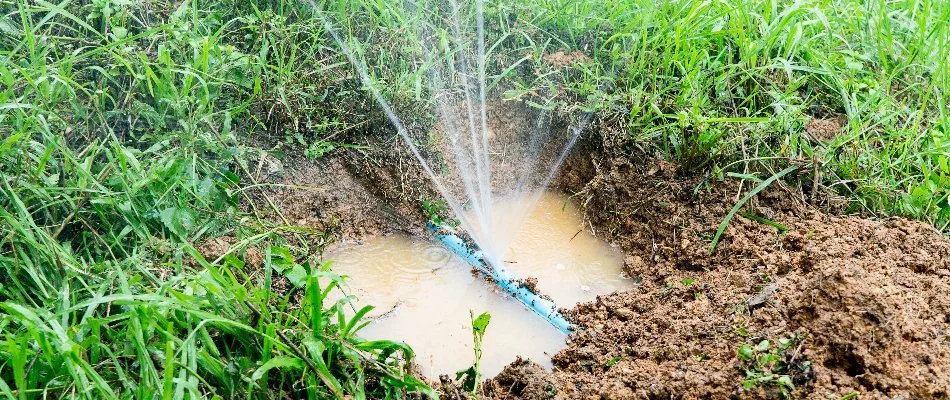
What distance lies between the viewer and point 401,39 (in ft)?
12.5

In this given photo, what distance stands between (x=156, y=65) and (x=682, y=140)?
7.22ft

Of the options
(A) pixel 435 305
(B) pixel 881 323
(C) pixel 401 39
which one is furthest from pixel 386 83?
(B) pixel 881 323

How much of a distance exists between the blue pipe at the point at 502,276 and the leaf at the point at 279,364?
116 centimetres

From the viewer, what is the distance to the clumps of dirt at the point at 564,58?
394 cm

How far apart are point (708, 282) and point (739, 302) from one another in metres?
0.25

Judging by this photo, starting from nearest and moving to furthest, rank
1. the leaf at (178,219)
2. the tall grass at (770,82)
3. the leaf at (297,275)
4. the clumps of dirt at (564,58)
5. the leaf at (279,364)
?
the leaf at (279,364) → the leaf at (297,275) → the leaf at (178,219) → the tall grass at (770,82) → the clumps of dirt at (564,58)

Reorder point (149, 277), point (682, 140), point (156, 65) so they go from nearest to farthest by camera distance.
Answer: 1. point (149, 277)
2. point (156, 65)
3. point (682, 140)

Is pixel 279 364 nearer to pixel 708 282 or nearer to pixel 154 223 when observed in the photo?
pixel 154 223

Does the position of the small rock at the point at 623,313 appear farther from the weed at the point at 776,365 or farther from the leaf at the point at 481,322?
the leaf at the point at 481,322

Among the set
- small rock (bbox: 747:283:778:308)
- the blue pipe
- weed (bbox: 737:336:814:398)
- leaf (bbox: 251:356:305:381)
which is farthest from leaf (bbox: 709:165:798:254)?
leaf (bbox: 251:356:305:381)

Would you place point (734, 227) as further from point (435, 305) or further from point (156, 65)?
point (156, 65)

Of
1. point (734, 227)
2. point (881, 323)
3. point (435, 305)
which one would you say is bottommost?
point (435, 305)

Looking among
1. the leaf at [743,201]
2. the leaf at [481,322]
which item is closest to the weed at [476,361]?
the leaf at [481,322]

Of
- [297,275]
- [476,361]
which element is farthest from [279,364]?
[476,361]
